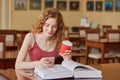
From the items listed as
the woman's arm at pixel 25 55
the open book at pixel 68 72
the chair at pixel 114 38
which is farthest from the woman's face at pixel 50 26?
the chair at pixel 114 38

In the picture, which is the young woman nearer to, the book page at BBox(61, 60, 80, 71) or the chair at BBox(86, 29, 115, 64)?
the book page at BBox(61, 60, 80, 71)

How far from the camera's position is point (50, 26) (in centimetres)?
288

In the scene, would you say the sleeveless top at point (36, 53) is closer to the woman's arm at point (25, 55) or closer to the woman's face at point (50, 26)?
the woman's arm at point (25, 55)

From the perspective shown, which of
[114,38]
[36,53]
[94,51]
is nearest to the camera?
[36,53]

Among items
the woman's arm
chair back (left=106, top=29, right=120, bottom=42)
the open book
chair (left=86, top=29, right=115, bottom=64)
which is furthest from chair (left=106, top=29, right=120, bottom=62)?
the open book

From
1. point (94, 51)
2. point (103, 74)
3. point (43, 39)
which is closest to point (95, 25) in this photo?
point (94, 51)

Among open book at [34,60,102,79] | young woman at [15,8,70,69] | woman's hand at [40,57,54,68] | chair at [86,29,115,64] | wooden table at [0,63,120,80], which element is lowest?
chair at [86,29,115,64]

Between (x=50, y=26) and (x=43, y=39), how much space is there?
0.28 meters

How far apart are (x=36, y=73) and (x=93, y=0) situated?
9.17 m

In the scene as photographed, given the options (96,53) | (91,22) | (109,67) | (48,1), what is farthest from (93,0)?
(109,67)

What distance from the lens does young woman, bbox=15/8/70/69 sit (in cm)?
289

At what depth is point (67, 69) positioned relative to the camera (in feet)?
7.98

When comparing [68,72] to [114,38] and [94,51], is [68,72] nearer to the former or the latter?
[94,51]

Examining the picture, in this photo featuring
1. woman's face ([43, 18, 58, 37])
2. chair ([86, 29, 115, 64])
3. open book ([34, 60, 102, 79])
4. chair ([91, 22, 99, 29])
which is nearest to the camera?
open book ([34, 60, 102, 79])
